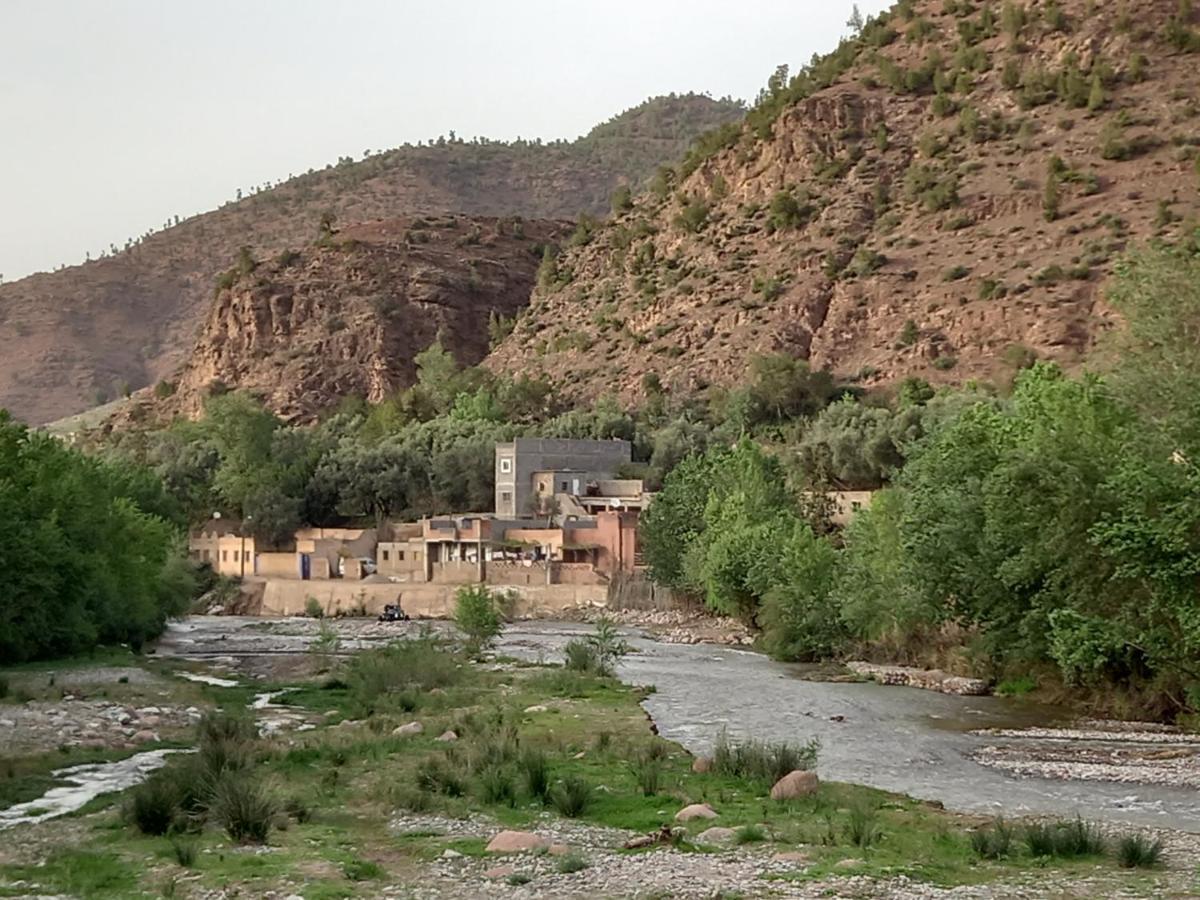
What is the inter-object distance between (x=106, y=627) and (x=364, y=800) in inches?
1273

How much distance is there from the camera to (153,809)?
16.9m

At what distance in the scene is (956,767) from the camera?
2278cm

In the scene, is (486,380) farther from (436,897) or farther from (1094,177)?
(436,897)

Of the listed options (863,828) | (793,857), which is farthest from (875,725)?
(793,857)

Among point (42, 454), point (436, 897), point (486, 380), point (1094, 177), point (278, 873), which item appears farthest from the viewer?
point (486, 380)

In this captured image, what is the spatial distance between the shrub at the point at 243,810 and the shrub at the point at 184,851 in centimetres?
49

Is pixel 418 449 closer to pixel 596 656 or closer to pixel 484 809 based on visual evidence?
pixel 596 656

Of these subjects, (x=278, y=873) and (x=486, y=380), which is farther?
(x=486, y=380)

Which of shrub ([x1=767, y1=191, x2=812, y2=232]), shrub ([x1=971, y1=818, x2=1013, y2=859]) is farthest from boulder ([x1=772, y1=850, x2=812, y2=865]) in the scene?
shrub ([x1=767, y1=191, x2=812, y2=232])

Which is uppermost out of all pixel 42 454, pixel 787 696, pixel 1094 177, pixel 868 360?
pixel 1094 177

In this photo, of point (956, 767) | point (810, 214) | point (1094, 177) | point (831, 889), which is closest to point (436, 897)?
point (831, 889)

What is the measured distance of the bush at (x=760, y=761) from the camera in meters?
20.0

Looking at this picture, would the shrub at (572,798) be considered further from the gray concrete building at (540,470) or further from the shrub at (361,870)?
the gray concrete building at (540,470)

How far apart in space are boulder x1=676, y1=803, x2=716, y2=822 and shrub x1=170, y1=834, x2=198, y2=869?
5.42m
